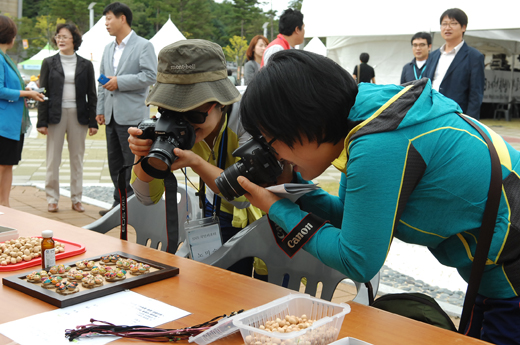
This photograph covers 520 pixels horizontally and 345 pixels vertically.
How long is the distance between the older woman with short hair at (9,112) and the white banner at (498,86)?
13.6 metres

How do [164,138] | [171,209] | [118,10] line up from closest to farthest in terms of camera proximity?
[164,138] < [171,209] < [118,10]

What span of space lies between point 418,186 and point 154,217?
126 cm

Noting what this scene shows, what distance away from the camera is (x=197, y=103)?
160 centimetres

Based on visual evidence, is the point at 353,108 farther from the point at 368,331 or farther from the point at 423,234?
the point at 368,331

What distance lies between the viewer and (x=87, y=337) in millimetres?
955

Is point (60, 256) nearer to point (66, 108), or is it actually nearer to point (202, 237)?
point (202, 237)

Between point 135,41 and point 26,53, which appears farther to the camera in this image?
point 26,53

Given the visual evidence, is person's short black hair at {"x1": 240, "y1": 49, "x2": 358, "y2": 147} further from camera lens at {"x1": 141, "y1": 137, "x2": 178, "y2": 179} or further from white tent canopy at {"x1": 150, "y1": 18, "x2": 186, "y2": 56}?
white tent canopy at {"x1": 150, "y1": 18, "x2": 186, "y2": 56}

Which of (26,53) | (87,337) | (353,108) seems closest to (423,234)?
(353,108)

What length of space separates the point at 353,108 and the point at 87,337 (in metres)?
0.73

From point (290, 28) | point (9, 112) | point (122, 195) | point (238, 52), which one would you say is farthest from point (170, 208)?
point (238, 52)

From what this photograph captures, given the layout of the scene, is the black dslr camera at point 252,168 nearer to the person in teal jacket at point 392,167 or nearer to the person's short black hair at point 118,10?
the person in teal jacket at point 392,167

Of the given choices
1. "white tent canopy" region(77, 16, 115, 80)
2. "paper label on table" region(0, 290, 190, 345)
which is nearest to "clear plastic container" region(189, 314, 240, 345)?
"paper label on table" region(0, 290, 190, 345)

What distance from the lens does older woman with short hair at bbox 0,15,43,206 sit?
395cm
